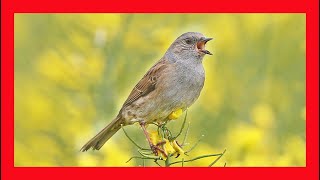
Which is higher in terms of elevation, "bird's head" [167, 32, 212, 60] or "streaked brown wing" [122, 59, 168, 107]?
"bird's head" [167, 32, 212, 60]

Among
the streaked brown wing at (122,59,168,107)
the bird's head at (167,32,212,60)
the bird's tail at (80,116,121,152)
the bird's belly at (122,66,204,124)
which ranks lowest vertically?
the bird's tail at (80,116,121,152)

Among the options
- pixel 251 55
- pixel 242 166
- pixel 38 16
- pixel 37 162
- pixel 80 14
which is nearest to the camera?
pixel 242 166

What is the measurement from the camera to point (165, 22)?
9.57m

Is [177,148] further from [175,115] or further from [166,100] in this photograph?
[166,100]

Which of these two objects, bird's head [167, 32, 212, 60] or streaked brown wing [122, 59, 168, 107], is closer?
bird's head [167, 32, 212, 60]

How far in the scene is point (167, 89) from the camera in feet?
23.1

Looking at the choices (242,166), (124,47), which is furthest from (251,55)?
(242,166)

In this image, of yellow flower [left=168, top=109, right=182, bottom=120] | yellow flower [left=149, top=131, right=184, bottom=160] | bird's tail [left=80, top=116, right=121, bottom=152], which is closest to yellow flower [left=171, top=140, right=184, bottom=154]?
yellow flower [left=149, top=131, right=184, bottom=160]

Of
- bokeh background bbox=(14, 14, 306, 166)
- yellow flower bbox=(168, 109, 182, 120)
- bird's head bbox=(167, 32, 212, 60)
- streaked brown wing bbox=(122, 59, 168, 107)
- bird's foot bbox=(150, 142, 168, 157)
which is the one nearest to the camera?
bird's foot bbox=(150, 142, 168, 157)

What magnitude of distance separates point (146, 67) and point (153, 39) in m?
0.40

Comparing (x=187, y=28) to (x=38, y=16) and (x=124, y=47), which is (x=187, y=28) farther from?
(x=38, y=16)

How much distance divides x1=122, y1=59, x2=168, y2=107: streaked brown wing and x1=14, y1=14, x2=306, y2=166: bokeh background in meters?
0.41

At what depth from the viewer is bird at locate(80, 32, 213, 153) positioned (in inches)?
273

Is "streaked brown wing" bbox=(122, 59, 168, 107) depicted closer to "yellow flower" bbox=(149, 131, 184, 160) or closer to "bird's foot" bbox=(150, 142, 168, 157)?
"yellow flower" bbox=(149, 131, 184, 160)
